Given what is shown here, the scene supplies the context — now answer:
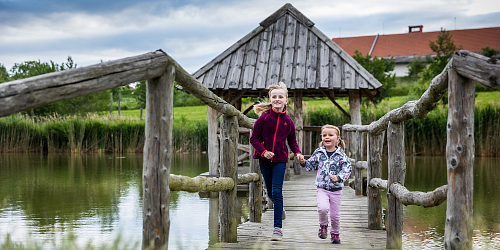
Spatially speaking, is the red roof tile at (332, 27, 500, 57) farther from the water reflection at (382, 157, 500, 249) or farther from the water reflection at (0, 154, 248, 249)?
the water reflection at (0, 154, 248, 249)

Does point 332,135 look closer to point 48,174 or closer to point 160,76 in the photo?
point 160,76

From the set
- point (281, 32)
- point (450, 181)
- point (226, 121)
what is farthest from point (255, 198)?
point (281, 32)

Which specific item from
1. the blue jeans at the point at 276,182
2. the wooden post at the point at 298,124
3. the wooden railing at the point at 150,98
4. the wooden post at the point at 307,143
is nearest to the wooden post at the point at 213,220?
the wooden post at the point at 298,124

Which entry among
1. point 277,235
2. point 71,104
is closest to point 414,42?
point 71,104

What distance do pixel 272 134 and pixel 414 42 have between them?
2030 inches

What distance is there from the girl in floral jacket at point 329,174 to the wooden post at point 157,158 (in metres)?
2.10

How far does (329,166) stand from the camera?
5020 mm

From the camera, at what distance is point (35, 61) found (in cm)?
3719

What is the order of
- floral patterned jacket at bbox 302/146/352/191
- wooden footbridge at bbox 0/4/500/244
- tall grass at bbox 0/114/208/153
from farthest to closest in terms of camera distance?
1. tall grass at bbox 0/114/208/153
2. floral patterned jacket at bbox 302/146/352/191
3. wooden footbridge at bbox 0/4/500/244

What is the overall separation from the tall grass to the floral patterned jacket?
18.0 m

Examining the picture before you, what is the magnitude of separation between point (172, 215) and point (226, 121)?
14.5 ft

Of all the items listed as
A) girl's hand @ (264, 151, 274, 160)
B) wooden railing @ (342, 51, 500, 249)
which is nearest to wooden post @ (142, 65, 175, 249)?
wooden railing @ (342, 51, 500, 249)

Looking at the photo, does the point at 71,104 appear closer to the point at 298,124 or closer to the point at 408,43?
the point at 298,124

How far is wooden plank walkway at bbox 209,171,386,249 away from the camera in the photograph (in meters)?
4.62
